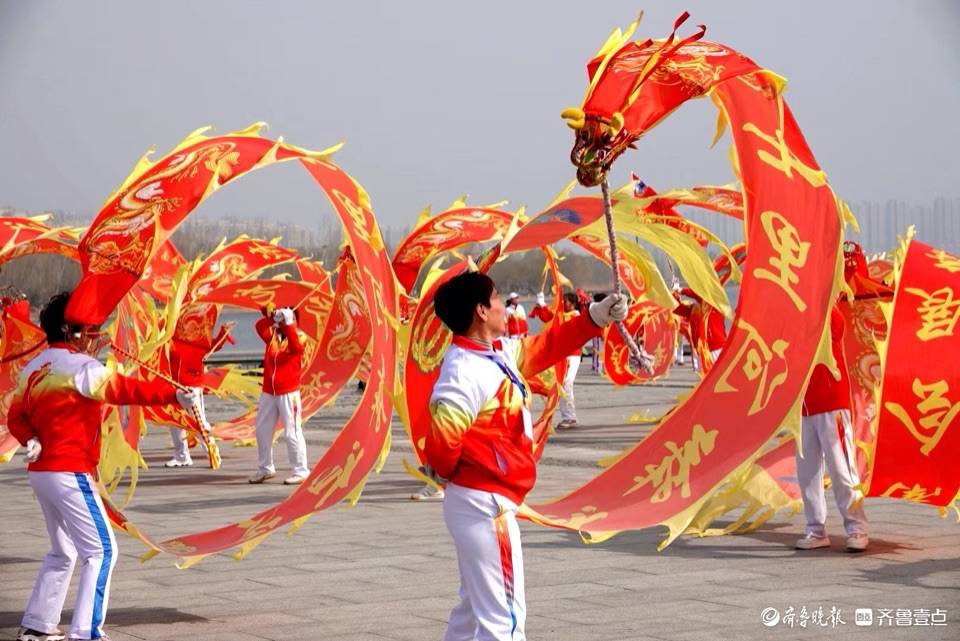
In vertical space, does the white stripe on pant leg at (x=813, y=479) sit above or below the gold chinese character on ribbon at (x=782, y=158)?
below

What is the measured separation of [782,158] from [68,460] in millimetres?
3506

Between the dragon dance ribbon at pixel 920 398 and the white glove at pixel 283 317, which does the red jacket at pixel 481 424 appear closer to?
the dragon dance ribbon at pixel 920 398

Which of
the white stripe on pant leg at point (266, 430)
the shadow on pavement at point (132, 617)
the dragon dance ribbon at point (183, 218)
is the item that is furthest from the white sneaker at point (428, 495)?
the shadow on pavement at point (132, 617)

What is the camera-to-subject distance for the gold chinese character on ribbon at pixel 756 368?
20.7 ft

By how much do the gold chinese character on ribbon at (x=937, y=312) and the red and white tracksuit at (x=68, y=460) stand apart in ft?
11.6

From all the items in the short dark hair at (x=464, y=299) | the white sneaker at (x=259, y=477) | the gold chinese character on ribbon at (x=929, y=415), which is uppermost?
the short dark hair at (x=464, y=299)

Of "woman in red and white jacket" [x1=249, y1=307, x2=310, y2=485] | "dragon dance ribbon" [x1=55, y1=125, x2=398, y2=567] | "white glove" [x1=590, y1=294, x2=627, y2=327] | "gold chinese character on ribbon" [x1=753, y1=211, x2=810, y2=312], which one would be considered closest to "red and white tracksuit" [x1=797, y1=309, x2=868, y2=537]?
"gold chinese character on ribbon" [x1=753, y1=211, x2=810, y2=312]

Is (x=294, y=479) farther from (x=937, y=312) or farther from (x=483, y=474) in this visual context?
(x=483, y=474)

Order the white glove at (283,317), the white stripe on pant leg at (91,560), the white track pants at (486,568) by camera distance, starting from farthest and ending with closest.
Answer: the white glove at (283,317) < the white stripe on pant leg at (91,560) < the white track pants at (486,568)

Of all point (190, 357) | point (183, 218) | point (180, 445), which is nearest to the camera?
point (183, 218)

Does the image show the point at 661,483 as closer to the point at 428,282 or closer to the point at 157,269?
the point at 428,282

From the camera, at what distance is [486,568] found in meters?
4.09

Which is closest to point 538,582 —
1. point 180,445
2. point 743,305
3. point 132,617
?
point 743,305

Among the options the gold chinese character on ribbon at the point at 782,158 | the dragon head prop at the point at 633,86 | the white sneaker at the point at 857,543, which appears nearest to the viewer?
the dragon head prop at the point at 633,86
